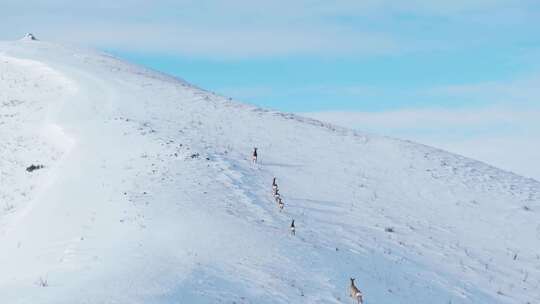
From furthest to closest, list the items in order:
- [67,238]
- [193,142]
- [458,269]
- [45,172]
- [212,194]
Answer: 1. [193,142]
2. [45,172]
3. [212,194]
4. [458,269]
5. [67,238]

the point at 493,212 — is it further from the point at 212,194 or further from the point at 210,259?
the point at 210,259

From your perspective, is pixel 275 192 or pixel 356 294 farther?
pixel 275 192

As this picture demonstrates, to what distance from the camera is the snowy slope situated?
17453mm

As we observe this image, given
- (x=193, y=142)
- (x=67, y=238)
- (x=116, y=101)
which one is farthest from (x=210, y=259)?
(x=116, y=101)

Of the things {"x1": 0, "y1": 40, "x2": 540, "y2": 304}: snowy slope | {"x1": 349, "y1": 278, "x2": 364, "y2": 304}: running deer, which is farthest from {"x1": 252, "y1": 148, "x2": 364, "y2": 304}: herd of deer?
{"x1": 0, "y1": 40, "x2": 540, "y2": 304}: snowy slope

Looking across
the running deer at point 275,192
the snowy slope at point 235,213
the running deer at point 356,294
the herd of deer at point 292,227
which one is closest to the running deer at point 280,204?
the herd of deer at point 292,227

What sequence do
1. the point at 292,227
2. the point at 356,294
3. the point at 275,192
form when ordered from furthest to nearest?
1. the point at 275,192
2. the point at 292,227
3. the point at 356,294

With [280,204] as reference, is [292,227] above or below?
below

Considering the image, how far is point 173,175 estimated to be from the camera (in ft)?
87.9

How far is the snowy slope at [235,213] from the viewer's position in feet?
57.3

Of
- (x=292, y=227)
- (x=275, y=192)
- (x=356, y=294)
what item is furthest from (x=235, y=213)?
(x=356, y=294)

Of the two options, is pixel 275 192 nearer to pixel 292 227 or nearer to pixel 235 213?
pixel 235 213

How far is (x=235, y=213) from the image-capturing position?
23.3 metres

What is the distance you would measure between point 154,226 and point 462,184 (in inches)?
704
